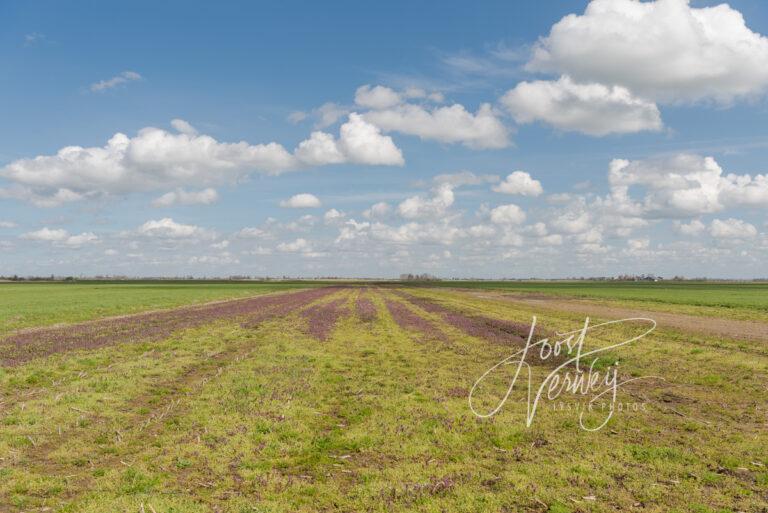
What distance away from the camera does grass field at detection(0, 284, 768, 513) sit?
33.8 feet

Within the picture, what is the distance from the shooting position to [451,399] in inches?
699

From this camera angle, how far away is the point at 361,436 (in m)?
14.0

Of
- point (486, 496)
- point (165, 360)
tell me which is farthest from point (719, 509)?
point (165, 360)

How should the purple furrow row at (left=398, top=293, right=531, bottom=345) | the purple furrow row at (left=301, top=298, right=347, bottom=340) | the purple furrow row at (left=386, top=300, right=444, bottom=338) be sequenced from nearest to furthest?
the purple furrow row at (left=398, top=293, right=531, bottom=345), the purple furrow row at (left=301, top=298, right=347, bottom=340), the purple furrow row at (left=386, top=300, right=444, bottom=338)

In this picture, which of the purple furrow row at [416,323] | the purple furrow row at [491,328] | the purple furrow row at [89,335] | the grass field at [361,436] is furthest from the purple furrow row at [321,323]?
the purple furrow row at [491,328]

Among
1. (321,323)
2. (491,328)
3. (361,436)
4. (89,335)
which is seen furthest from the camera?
(321,323)

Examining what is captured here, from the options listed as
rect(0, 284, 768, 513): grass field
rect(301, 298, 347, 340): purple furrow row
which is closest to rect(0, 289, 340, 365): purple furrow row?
rect(0, 284, 768, 513): grass field

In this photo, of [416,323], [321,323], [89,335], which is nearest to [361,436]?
[89,335]

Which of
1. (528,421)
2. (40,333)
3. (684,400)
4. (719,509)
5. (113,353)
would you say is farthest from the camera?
(40,333)

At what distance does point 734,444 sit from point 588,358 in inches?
527

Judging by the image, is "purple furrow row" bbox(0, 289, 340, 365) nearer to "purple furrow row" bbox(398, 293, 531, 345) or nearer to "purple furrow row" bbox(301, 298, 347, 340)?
"purple furrow row" bbox(301, 298, 347, 340)

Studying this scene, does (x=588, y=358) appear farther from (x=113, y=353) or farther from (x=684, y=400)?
(x=113, y=353)

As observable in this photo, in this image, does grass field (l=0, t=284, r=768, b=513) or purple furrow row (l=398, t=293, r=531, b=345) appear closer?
grass field (l=0, t=284, r=768, b=513)

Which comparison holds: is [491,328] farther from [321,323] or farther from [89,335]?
[89,335]
